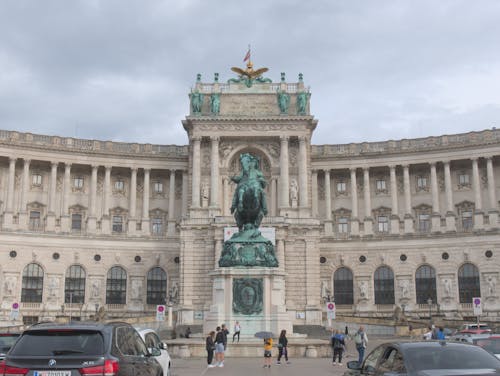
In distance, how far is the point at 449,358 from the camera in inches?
460

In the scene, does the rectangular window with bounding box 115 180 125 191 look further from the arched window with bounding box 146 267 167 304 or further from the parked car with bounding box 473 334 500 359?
the parked car with bounding box 473 334 500 359

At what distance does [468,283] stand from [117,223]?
41975 mm

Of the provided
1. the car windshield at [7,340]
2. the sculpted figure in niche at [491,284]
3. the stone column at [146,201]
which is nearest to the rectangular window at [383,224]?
the sculpted figure in niche at [491,284]

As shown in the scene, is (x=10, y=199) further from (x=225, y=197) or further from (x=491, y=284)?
(x=491, y=284)

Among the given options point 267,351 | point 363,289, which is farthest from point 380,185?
point 267,351

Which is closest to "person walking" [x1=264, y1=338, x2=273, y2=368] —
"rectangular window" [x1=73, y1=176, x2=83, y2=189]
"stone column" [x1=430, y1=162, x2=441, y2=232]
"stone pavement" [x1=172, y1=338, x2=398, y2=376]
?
"stone pavement" [x1=172, y1=338, x2=398, y2=376]

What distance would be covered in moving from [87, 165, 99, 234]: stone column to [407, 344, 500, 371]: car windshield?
67381 millimetres

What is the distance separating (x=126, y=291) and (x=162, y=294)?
4214mm

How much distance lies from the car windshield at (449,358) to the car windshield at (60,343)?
6014mm

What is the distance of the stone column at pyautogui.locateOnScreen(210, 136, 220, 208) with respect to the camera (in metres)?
73.6

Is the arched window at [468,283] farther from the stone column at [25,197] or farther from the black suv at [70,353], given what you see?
the black suv at [70,353]

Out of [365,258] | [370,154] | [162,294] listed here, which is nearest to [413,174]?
[370,154]

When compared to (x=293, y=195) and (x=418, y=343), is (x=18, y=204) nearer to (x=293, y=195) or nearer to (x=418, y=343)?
(x=293, y=195)

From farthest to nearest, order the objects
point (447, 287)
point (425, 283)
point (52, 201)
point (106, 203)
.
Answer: point (106, 203) < point (52, 201) < point (425, 283) < point (447, 287)
